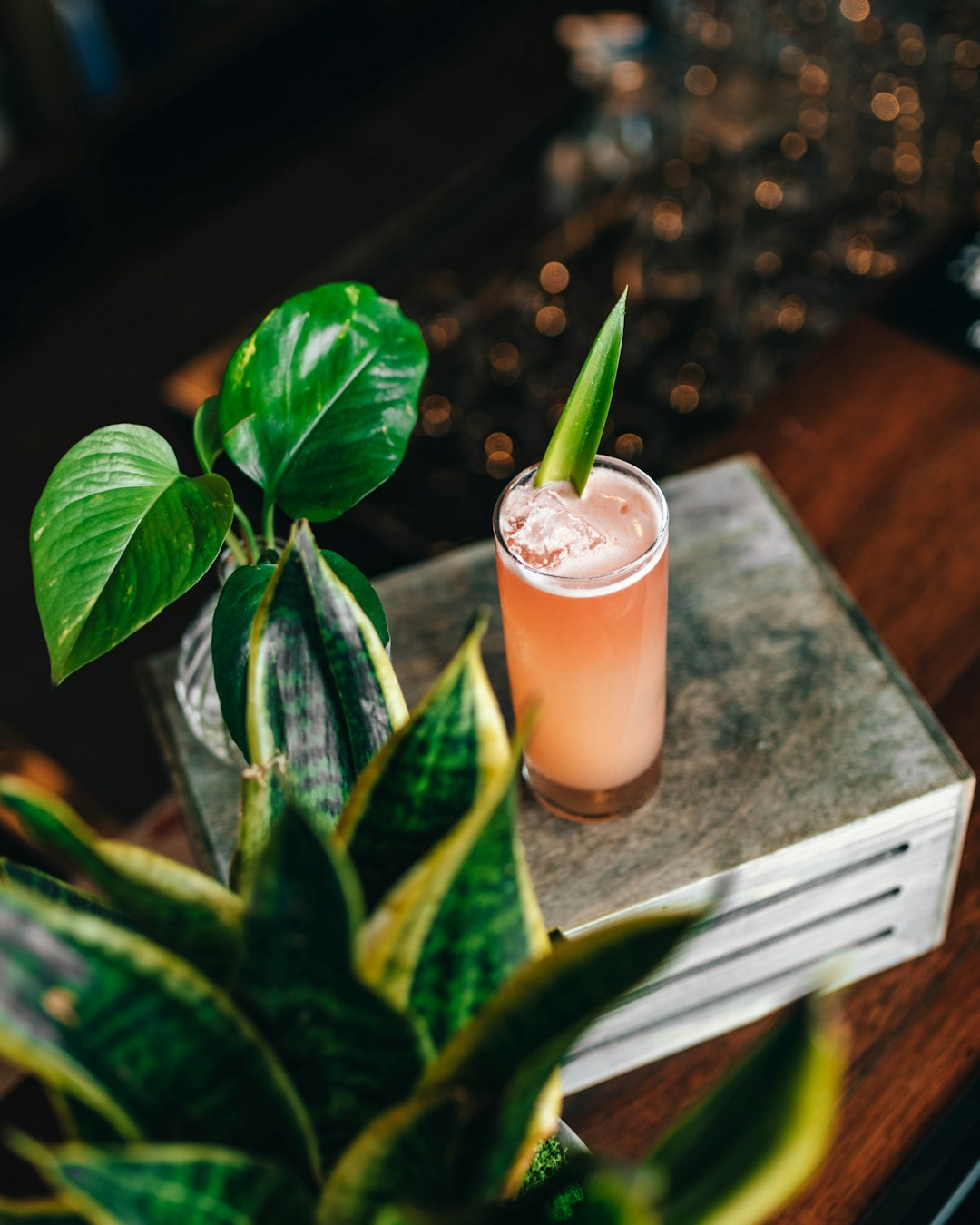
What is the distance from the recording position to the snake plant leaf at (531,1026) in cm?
33

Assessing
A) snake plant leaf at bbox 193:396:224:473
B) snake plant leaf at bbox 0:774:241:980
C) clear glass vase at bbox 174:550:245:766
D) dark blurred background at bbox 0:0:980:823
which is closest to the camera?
snake plant leaf at bbox 0:774:241:980

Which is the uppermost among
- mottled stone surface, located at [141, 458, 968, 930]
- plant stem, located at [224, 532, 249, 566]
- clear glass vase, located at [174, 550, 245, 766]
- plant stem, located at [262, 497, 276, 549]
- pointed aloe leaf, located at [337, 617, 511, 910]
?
pointed aloe leaf, located at [337, 617, 511, 910]

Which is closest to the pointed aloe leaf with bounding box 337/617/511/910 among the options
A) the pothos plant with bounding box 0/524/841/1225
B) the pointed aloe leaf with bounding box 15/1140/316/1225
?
the pothos plant with bounding box 0/524/841/1225

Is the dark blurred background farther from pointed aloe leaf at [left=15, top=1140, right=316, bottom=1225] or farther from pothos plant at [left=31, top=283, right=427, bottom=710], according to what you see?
pointed aloe leaf at [left=15, top=1140, right=316, bottom=1225]

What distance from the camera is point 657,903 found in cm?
66

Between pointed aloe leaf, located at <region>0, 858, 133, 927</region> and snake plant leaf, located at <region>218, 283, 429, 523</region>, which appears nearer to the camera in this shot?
pointed aloe leaf, located at <region>0, 858, 133, 927</region>

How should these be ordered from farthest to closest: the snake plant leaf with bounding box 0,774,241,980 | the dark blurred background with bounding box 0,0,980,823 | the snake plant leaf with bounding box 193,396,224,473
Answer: the dark blurred background with bounding box 0,0,980,823, the snake plant leaf with bounding box 193,396,224,473, the snake plant leaf with bounding box 0,774,241,980

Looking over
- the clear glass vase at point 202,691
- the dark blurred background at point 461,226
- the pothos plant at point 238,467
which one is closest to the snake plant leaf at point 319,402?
the pothos plant at point 238,467

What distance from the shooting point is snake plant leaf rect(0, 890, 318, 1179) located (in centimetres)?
33

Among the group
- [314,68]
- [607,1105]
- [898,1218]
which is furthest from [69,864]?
[314,68]

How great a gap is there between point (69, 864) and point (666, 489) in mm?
729

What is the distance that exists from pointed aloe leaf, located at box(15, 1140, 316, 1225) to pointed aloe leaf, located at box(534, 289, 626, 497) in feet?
1.09

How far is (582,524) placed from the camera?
60 centimetres

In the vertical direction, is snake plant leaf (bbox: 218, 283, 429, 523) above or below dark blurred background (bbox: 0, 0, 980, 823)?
above
